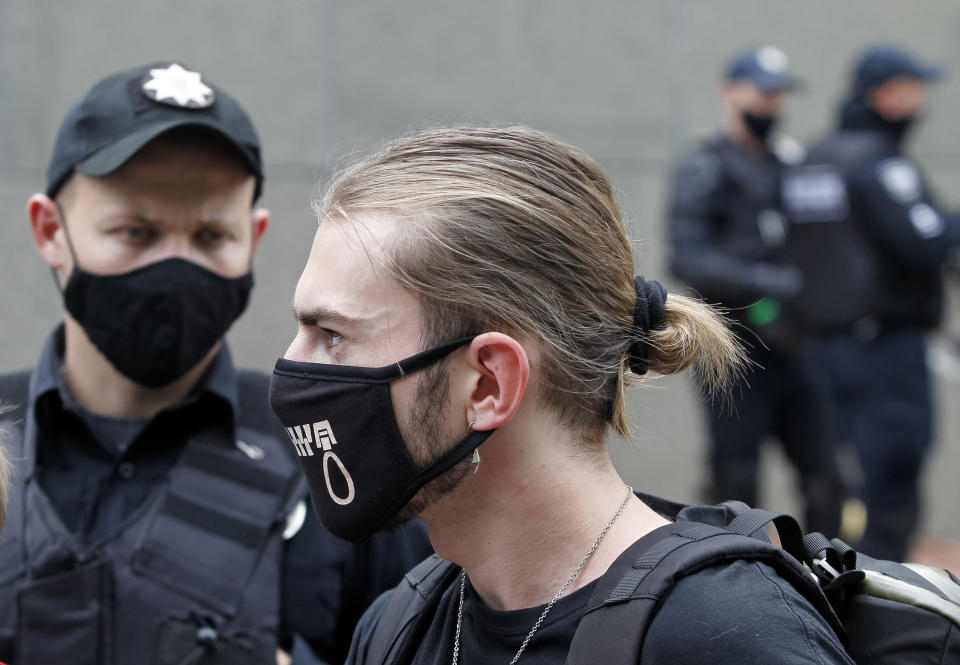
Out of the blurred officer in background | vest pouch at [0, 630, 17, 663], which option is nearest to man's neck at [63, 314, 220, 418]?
vest pouch at [0, 630, 17, 663]

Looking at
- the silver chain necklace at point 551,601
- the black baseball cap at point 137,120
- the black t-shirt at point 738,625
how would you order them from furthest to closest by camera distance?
1. the black baseball cap at point 137,120
2. the silver chain necklace at point 551,601
3. the black t-shirt at point 738,625

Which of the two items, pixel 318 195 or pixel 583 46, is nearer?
pixel 318 195

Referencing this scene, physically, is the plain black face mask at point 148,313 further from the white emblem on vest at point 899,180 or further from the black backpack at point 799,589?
the white emblem on vest at point 899,180

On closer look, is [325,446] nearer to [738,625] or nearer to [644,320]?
[644,320]

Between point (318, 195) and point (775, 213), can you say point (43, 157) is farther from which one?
point (318, 195)

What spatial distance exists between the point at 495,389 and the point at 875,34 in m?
6.28

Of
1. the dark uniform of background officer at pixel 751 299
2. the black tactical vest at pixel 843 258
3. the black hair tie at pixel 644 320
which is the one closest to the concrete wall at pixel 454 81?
the dark uniform of background officer at pixel 751 299

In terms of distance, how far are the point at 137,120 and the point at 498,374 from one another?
113cm

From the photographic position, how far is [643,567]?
61.2 inches

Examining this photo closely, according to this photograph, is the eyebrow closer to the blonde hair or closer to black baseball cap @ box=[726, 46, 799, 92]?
the blonde hair

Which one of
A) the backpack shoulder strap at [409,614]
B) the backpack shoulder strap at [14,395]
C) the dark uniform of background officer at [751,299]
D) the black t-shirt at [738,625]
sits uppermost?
the black t-shirt at [738,625]

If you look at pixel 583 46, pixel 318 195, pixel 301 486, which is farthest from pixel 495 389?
pixel 583 46

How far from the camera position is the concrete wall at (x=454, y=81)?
559 cm

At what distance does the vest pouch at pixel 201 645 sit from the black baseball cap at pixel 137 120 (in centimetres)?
88
